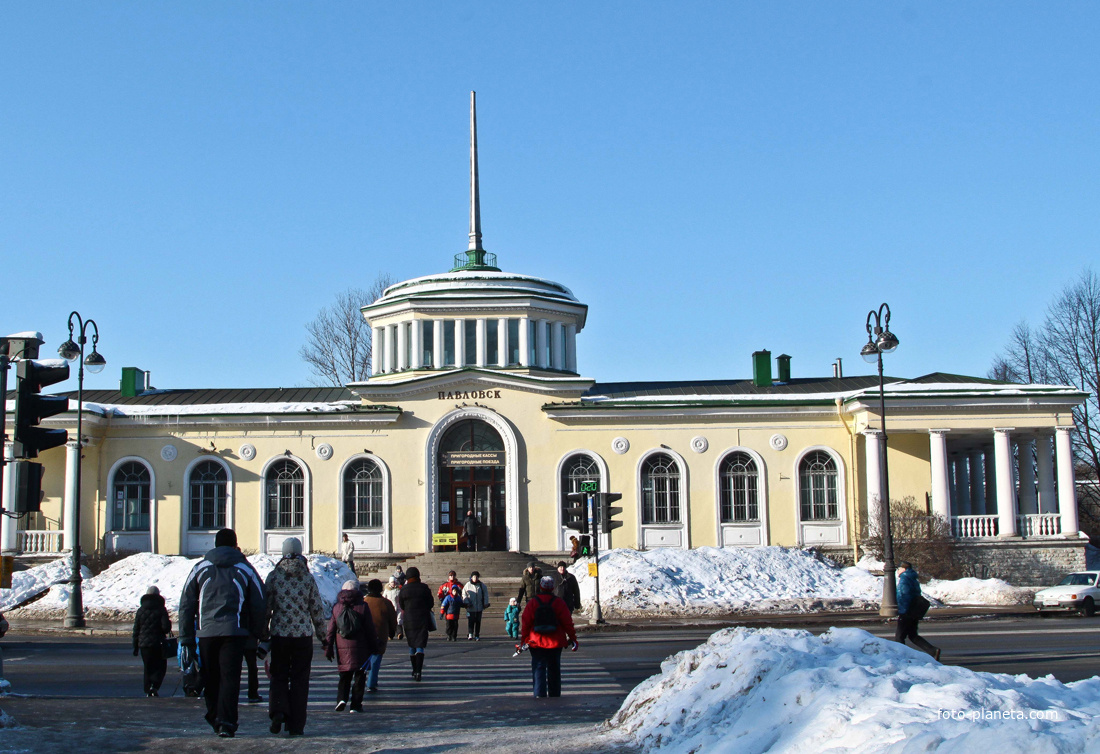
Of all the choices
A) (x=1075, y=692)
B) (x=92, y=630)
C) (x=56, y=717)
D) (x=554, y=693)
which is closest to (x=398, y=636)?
(x=92, y=630)

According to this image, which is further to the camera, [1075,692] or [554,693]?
[554,693]

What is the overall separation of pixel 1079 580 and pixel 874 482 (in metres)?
7.62

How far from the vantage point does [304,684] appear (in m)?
9.81

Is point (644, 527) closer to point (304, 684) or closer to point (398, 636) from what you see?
point (398, 636)

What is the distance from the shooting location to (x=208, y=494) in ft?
122

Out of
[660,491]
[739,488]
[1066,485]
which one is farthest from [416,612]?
[1066,485]

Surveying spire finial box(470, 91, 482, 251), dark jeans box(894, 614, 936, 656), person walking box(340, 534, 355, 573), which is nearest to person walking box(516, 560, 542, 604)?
dark jeans box(894, 614, 936, 656)

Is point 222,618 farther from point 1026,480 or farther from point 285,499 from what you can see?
point 1026,480

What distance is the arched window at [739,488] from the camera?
3700 centimetres

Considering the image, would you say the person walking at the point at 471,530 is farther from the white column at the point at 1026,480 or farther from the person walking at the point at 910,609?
the person walking at the point at 910,609

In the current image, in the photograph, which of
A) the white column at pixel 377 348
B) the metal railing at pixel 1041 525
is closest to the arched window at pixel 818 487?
the metal railing at pixel 1041 525

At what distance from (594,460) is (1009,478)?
13467 millimetres

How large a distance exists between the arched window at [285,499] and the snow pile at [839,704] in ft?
90.6

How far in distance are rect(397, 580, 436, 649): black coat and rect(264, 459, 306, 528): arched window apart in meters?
21.4
